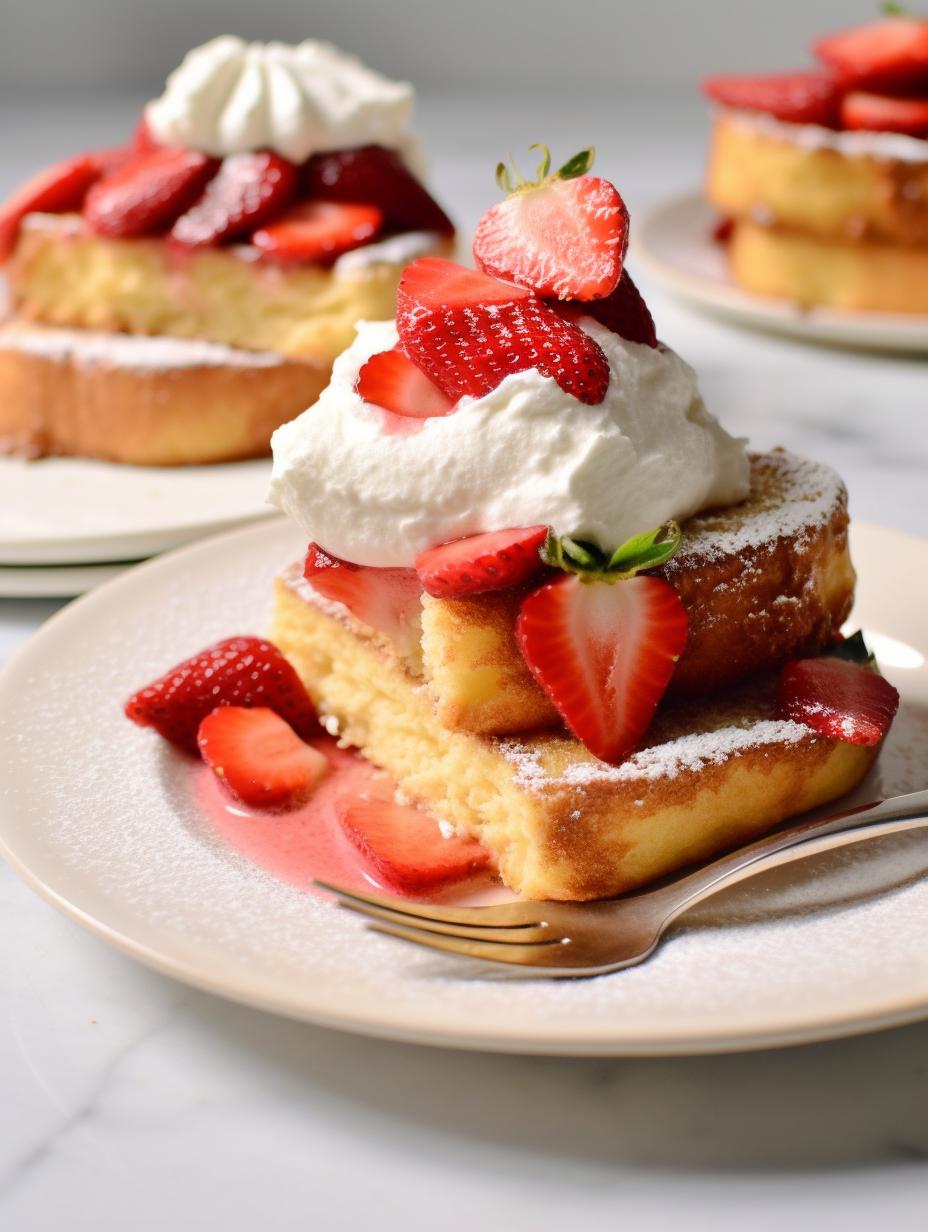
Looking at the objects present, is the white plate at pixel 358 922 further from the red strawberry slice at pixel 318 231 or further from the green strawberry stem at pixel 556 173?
the red strawberry slice at pixel 318 231

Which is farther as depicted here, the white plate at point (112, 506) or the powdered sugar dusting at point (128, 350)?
the powdered sugar dusting at point (128, 350)

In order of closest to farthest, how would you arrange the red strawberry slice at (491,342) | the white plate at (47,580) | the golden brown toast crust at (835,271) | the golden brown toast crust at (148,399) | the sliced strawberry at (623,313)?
the red strawberry slice at (491,342) < the sliced strawberry at (623,313) < the white plate at (47,580) < the golden brown toast crust at (148,399) < the golden brown toast crust at (835,271)

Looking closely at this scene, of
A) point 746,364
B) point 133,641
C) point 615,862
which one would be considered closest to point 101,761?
point 133,641

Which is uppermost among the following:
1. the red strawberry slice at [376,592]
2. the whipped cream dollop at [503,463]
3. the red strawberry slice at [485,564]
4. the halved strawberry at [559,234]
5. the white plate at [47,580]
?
the halved strawberry at [559,234]

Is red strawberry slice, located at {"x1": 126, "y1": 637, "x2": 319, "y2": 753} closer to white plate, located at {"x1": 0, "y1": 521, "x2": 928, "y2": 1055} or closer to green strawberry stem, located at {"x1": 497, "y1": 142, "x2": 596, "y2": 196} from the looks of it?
white plate, located at {"x1": 0, "y1": 521, "x2": 928, "y2": 1055}

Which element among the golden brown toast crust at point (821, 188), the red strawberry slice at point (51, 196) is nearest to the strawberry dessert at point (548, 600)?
the red strawberry slice at point (51, 196)

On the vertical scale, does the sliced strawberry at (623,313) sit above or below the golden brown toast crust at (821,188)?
above

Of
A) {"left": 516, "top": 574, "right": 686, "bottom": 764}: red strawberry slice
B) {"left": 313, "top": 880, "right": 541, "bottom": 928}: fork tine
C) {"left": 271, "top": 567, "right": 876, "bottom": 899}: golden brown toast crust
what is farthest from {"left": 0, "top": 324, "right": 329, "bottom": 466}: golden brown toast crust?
{"left": 313, "top": 880, "right": 541, "bottom": 928}: fork tine

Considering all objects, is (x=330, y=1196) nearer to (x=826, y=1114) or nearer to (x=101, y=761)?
(x=826, y=1114)
